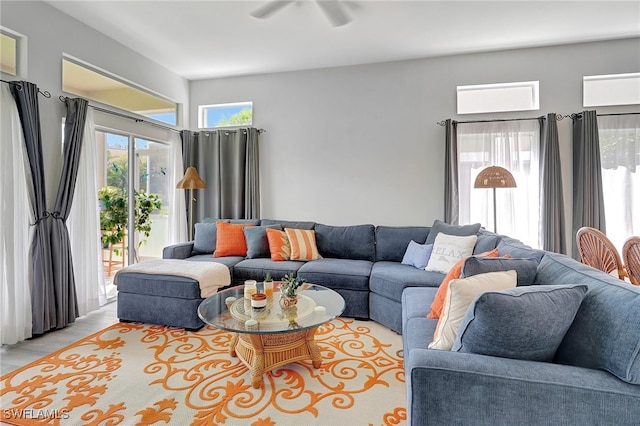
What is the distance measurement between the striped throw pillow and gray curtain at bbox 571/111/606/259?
3.00m

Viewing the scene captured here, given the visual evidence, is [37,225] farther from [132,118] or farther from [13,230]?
[132,118]

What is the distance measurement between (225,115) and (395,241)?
317 cm

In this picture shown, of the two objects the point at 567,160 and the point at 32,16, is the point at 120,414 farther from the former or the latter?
the point at 567,160

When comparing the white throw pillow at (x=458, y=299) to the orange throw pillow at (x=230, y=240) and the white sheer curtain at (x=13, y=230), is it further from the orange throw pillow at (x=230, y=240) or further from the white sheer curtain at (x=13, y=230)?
the white sheer curtain at (x=13, y=230)

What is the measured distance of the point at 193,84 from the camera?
4.95m

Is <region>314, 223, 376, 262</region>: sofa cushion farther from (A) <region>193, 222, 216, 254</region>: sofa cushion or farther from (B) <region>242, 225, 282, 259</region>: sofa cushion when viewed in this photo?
(A) <region>193, 222, 216, 254</region>: sofa cushion

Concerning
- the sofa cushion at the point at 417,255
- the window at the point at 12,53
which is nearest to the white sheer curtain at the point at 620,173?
the sofa cushion at the point at 417,255

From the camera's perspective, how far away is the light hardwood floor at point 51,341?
2.39 metres

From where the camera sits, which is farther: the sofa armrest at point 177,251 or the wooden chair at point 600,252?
the sofa armrest at point 177,251

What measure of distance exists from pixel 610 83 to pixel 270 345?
4.72 meters

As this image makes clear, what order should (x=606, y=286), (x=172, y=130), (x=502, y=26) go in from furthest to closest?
(x=172, y=130)
(x=502, y=26)
(x=606, y=286)

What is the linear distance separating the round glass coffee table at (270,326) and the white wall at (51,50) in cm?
216

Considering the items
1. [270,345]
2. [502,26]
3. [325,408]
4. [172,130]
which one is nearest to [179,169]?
[172,130]

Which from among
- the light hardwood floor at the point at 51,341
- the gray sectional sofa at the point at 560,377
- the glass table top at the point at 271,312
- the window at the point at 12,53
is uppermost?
the window at the point at 12,53
